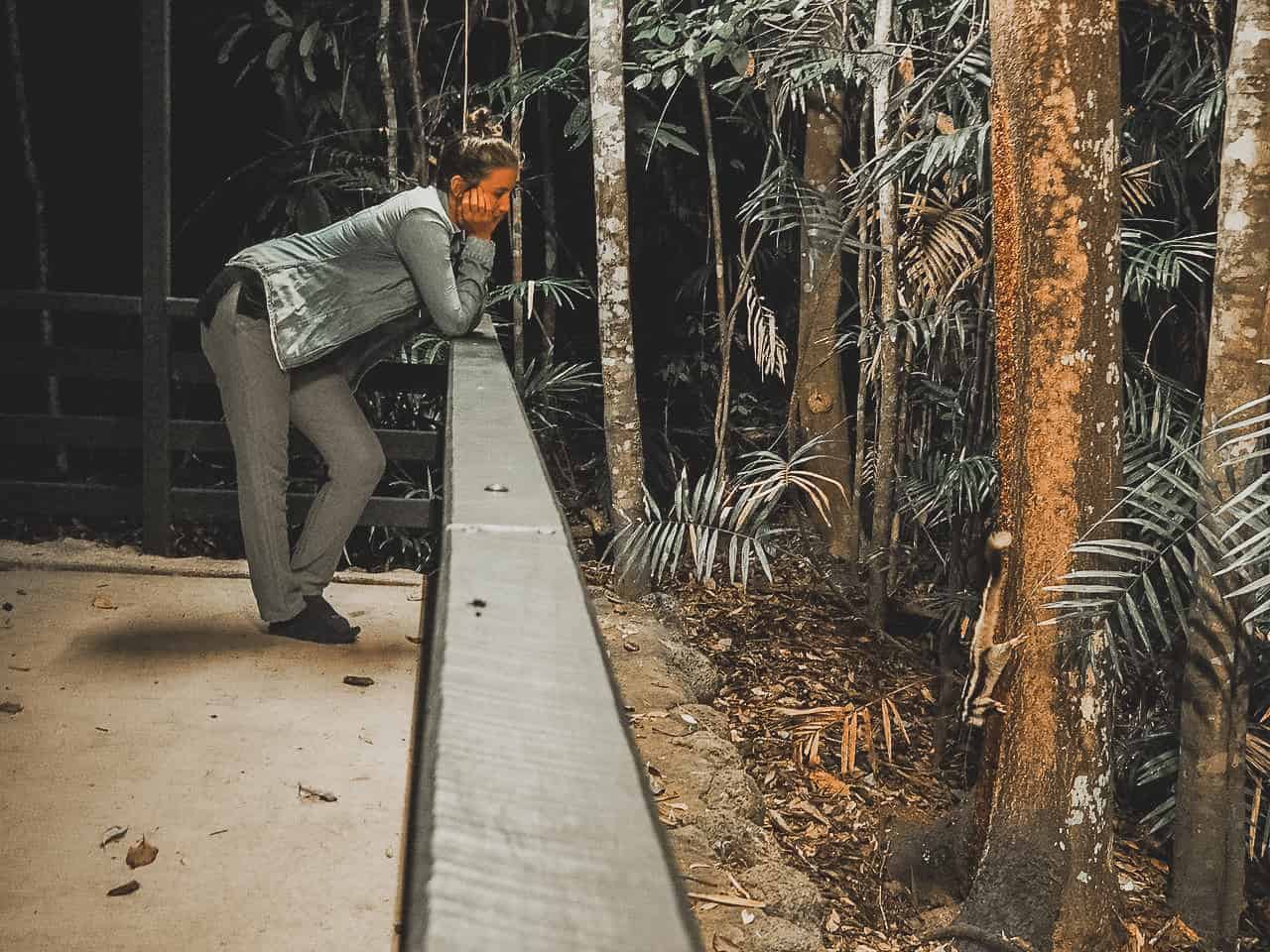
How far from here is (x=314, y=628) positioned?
11.7 feet

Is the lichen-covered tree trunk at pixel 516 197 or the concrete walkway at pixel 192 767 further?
the lichen-covered tree trunk at pixel 516 197

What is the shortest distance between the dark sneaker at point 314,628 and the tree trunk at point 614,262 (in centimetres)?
196

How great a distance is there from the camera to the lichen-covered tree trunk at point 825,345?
614 cm

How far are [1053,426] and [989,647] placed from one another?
65 cm

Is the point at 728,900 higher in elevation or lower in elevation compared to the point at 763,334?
lower

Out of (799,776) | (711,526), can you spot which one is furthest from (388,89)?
(799,776)

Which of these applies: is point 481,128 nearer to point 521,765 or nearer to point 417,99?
point 417,99

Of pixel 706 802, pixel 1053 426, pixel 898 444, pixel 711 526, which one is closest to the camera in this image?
pixel 1053 426

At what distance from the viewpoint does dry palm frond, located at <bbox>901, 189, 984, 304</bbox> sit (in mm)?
5070

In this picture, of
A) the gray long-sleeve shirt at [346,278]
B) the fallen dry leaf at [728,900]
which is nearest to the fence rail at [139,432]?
the gray long-sleeve shirt at [346,278]

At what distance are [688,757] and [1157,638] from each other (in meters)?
2.26

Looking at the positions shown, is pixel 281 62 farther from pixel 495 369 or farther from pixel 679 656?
pixel 495 369

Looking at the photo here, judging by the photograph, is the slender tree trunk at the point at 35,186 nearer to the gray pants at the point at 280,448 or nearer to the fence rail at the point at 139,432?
the fence rail at the point at 139,432

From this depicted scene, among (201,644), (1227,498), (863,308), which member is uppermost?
(863,308)
